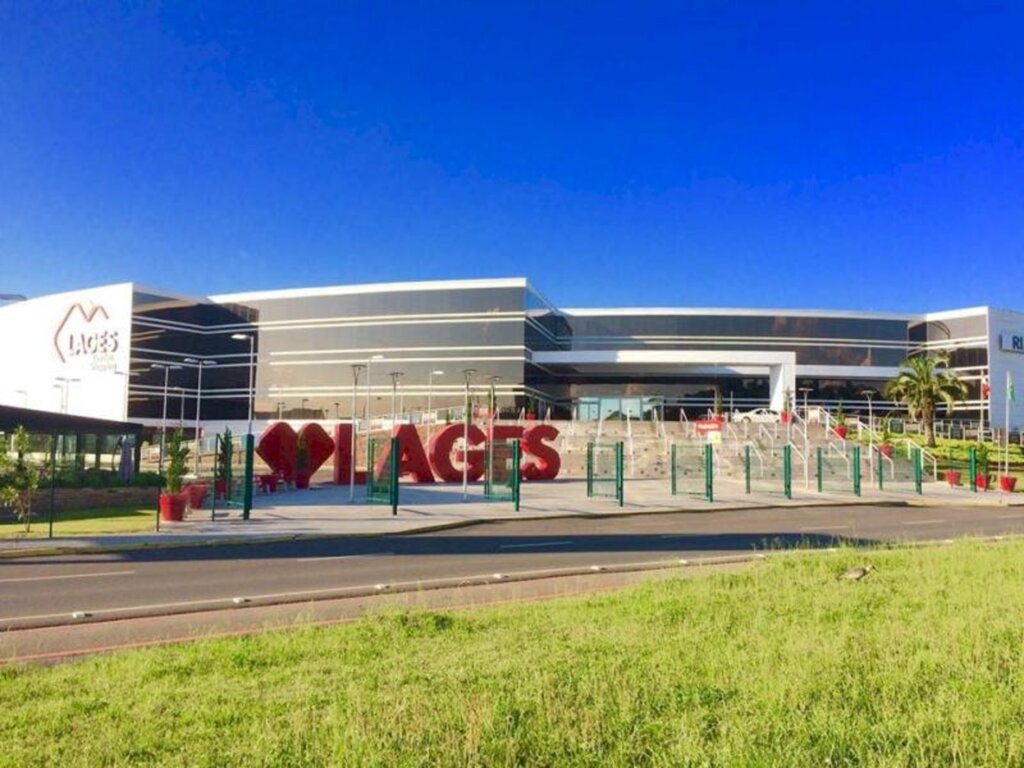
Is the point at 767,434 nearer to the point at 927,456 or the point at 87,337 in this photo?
the point at 927,456

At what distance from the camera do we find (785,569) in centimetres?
1139

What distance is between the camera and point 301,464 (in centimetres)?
3575

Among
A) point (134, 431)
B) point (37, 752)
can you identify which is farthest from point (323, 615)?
point (134, 431)

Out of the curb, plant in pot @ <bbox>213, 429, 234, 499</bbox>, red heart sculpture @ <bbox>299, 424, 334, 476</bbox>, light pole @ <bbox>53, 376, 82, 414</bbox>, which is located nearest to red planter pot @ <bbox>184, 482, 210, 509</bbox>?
plant in pot @ <bbox>213, 429, 234, 499</bbox>

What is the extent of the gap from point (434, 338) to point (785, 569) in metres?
72.1

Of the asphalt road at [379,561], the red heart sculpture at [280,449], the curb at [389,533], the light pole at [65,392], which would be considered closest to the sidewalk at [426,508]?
the curb at [389,533]

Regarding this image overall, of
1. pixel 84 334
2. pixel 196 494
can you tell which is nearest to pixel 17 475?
pixel 196 494

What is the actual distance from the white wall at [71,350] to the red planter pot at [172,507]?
67169 mm

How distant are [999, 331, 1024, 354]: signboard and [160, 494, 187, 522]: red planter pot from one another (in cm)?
8629

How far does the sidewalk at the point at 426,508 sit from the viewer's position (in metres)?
18.7

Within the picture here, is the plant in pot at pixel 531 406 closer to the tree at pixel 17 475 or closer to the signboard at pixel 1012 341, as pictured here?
the signboard at pixel 1012 341

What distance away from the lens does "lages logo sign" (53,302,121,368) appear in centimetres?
8588

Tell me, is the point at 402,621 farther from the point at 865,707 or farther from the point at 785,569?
the point at 785,569

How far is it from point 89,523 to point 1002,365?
88.2 m
